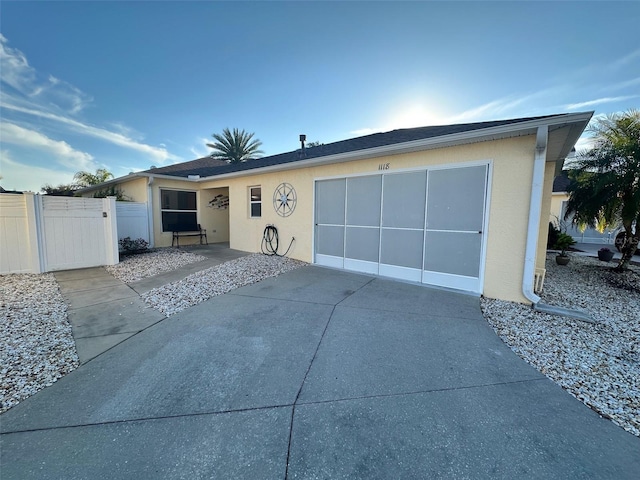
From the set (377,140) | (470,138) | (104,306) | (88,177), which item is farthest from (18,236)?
(88,177)

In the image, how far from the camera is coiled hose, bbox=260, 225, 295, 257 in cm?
812

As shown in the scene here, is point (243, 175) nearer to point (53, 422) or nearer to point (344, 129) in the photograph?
point (344, 129)

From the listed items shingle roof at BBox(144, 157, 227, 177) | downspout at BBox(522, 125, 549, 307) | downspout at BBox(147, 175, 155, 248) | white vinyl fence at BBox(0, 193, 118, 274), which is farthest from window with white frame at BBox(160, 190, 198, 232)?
downspout at BBox(522, 125, 549, 307)

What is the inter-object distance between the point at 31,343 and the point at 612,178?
10541mm

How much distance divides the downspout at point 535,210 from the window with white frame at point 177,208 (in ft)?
36.5

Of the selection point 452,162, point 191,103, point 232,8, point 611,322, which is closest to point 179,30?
point 232,8

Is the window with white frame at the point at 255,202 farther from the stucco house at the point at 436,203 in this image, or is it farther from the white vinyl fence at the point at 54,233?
the white vinyl fence at the point at 54,233

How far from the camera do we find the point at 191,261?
7.40m

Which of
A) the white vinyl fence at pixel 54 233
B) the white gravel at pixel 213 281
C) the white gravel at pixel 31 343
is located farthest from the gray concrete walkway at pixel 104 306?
the white vinyl fence at pixel 54 233

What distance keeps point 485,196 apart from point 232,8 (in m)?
7.63

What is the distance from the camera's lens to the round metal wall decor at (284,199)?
7500mm

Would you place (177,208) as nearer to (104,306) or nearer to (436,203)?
(104,306)

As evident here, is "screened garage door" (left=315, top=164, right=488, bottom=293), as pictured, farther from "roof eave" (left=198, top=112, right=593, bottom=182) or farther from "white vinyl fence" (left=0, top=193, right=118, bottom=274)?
"white vinyl fence" (left=0, top=193, right=118, bottom=274)

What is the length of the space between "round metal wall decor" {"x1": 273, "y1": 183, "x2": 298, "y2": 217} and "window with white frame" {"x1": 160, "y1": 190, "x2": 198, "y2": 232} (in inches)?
190
